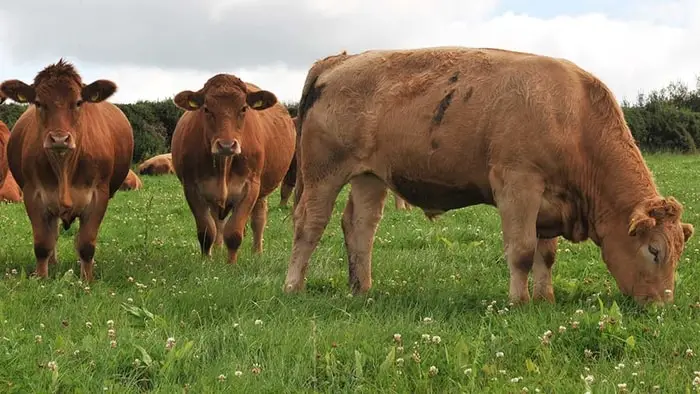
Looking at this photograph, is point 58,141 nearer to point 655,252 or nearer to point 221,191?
point 221,191

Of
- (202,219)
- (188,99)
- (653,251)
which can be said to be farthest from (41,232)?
(653,251)

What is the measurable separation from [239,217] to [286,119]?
11.2ft

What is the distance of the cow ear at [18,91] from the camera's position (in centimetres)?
880

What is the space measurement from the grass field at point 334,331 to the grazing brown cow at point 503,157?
1.56 ft

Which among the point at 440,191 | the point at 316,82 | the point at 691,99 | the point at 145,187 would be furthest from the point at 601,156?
the point at 691,99

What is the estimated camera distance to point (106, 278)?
8.64m

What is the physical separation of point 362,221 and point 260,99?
3017mm

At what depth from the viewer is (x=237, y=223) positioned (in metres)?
10.8

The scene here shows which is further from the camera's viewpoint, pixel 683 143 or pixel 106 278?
pixel 683 143

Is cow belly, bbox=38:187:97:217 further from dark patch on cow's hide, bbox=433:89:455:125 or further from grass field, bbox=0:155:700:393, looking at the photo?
dark patch on cow's hide, bbox=433:89:455:125

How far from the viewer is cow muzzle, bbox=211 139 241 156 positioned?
9812mm

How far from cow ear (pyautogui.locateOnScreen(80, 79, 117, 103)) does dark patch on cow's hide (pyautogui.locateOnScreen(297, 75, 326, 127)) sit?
7.59ft

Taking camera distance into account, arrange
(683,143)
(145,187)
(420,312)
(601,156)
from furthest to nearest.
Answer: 1. (683,143)
2. (145,187)
3. (601,156)
4. (420,312)

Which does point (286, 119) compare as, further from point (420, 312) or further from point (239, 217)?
point (420, 312)
